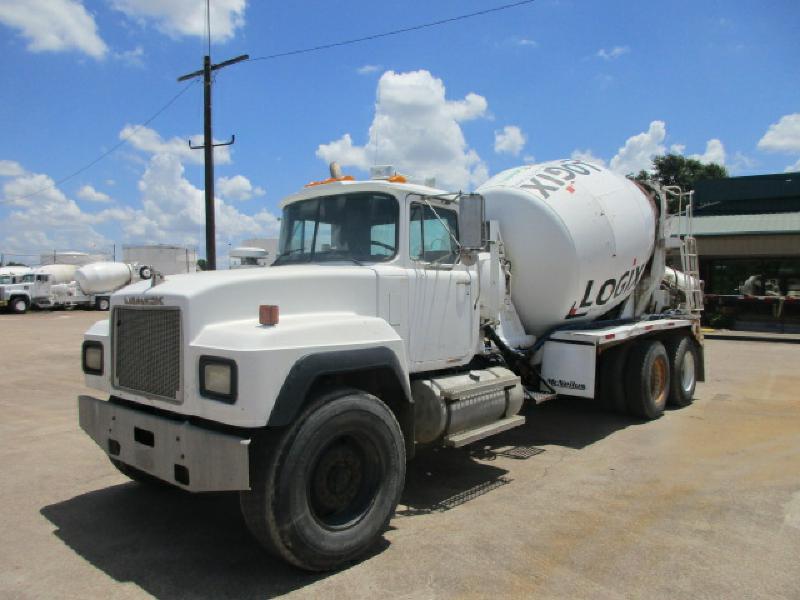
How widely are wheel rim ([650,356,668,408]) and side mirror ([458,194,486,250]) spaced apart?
4.53m

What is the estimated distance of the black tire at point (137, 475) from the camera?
5.25 meters

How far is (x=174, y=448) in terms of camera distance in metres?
3.85

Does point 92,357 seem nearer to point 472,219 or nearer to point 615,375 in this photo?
point 472,219

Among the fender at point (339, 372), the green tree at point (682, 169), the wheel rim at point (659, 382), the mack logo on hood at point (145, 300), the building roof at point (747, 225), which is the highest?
the green tree at point (682, 169)

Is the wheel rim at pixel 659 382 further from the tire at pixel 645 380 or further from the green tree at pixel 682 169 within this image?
the green tree at pixel 682 169

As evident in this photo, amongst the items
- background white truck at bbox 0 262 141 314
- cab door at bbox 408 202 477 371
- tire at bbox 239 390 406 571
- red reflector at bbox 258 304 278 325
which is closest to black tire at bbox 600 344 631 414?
cab door at bbox 408 202 477 371

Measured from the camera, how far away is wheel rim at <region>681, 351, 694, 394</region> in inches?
370

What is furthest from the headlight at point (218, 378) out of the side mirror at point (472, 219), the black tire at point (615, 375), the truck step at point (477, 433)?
the black tire at point (615, 375)

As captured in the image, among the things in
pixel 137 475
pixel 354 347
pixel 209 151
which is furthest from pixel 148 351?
pixel 209 151

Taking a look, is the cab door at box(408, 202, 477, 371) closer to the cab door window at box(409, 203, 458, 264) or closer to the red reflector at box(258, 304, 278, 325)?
the cab door window at box(409, 203, 458, 264)

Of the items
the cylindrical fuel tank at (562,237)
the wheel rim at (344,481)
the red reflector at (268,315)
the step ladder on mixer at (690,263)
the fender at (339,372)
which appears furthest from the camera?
the step ladder on mixer at (690,263)

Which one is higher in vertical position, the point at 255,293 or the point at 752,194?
the point at 752,194

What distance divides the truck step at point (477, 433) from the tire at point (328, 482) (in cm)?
83

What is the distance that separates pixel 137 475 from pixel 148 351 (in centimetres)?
165
